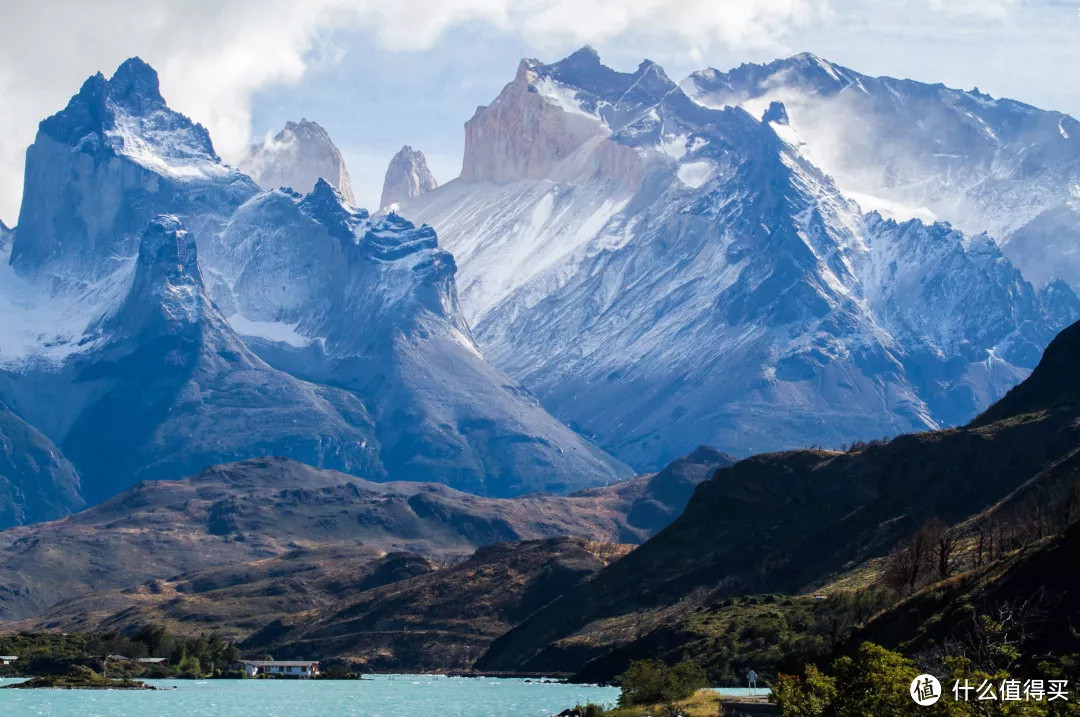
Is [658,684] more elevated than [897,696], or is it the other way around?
[658,684]

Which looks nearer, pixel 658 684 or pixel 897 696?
pixel 897 696

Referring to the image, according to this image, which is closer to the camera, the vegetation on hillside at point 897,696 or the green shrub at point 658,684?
the vegetation on hillside at point 897,696

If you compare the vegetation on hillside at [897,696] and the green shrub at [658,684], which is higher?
the green shrub at [658,684]

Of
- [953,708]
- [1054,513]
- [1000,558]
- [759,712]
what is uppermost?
[1054,513]

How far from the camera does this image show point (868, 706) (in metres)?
92.8

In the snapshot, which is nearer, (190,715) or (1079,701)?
A: (1079,701)

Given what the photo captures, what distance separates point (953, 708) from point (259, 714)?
123 meters

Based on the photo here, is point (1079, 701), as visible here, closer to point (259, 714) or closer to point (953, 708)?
point (953, 708)

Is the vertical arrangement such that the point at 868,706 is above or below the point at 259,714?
below

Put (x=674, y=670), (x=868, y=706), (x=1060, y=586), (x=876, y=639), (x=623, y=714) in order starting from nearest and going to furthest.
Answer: (x=868, y=706)
(x=1060, y=586)
(x=876, y=639)
(x=623, y=714)
(x=674, y=670)

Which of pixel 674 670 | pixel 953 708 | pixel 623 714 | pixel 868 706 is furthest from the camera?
pixel 674 670

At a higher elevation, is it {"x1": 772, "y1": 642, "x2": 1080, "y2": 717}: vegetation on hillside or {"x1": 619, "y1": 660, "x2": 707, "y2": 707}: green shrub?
{"x1": 619, "y1": 660, "x2": 707, "y2": 707}: green shrub

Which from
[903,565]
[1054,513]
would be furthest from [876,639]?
[1054,513]

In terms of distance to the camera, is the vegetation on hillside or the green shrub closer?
the vegetation on hillside
